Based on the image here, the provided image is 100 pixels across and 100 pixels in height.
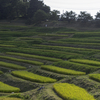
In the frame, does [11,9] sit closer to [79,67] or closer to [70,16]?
[70,16]

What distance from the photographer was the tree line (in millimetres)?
54166

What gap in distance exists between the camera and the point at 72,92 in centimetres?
1397

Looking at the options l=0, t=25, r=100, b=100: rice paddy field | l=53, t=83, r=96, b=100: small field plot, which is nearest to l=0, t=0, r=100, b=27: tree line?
l=0, t=25, r=100, b=100: rice paddy field

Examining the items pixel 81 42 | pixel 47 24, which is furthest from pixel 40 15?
pixel 81 42

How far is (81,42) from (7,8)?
1652 inches

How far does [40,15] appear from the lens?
2311 inches

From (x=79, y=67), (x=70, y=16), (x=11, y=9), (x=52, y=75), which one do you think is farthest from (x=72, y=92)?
(x=11, y=9)

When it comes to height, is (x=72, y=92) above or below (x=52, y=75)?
above

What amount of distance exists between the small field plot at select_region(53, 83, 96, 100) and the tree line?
3867cm

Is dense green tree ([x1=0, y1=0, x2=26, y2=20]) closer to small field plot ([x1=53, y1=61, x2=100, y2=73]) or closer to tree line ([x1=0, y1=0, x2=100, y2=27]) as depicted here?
tree line ([x1=0, y1=0, x2=100, y2=27])

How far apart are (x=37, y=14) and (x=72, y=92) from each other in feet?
158

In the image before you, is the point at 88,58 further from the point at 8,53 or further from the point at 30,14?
the point at 30,14

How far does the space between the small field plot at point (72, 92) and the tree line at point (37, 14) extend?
3867 cm

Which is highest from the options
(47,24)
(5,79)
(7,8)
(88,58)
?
(7,8)
